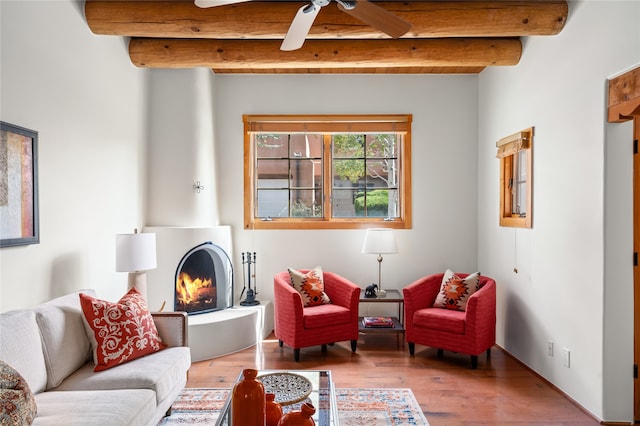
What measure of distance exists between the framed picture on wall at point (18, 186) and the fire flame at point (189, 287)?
5.47ft

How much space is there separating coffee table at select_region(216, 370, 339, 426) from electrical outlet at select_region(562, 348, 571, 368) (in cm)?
188

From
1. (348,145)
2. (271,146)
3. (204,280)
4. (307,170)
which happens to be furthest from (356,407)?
(271,146)

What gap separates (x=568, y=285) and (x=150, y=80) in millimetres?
4131

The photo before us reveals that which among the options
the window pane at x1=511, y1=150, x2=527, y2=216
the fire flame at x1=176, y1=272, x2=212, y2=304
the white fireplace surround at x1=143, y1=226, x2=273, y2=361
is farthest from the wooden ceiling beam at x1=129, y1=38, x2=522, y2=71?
the fire flame at x1=176, y1=272, x2=212, y2=304

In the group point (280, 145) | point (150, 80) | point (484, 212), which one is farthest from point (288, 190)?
point (484, 212)

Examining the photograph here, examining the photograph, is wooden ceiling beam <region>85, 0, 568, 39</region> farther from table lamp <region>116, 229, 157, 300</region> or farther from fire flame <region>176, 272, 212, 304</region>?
fire flame <region>176, 272, 212, 304</region>

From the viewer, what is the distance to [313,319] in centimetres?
382

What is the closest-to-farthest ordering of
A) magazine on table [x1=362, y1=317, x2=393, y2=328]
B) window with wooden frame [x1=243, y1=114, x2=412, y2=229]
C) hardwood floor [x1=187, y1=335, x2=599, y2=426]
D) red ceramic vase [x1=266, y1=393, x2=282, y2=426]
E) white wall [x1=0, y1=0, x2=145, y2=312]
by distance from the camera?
red ceramic vase [x1=266, y1=393, x2=282, y2=426]
white wall [x1=0, y1=0, x2=145, y2=312]
hardwood floor [x1=187, y1=335, x2=599, y2=426]
magazine on table [x1=362, y1=317, x2=393, y2=328]
window with wooden frame [x1=243, y1=114, x2=412, y2=229]

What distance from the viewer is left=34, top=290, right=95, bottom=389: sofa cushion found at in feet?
7.32

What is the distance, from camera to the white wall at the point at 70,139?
2375 mm

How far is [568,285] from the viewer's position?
10.1 feet

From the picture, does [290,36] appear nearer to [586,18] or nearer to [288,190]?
[586,18]

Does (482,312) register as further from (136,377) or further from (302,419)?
(136,377)

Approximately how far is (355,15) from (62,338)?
7.79 feet
